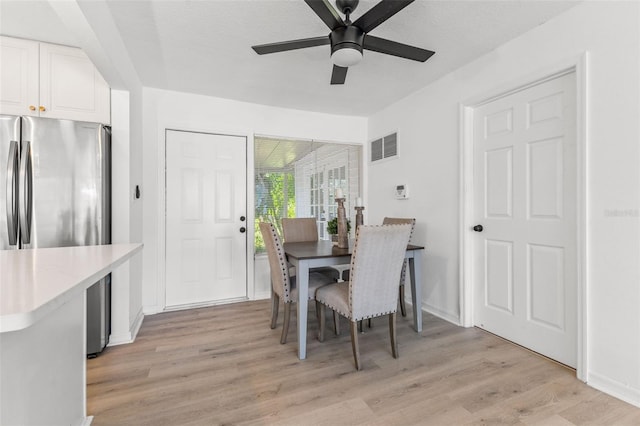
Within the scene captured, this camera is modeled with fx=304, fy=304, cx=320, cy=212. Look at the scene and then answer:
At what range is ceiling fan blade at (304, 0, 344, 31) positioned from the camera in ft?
5.11

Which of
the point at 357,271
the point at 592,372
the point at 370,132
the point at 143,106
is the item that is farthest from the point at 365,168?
the point at 592,372

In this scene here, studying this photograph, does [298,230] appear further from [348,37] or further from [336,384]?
[348,37]

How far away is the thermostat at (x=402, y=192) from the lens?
3.46 metres

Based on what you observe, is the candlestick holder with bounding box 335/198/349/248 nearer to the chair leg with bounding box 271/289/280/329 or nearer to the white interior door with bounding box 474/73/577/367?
the chair leg with bounding box 271/289/280/329

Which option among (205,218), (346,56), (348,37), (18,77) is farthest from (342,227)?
(18,77)

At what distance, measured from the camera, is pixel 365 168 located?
4.27 m

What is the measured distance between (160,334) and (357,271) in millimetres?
1900

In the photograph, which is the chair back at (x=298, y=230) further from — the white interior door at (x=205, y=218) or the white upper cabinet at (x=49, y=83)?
the white upper cabinet at (x=49, y=83)

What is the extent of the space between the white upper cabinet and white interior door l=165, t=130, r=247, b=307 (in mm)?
960

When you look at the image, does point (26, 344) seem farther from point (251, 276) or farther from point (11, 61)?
point (251, 276)

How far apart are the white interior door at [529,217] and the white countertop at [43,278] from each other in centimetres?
261

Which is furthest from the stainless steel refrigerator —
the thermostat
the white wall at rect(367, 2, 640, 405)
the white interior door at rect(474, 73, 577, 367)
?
the white wall at rect(367, 2, 640, 405)

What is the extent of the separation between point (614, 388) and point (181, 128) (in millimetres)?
4092

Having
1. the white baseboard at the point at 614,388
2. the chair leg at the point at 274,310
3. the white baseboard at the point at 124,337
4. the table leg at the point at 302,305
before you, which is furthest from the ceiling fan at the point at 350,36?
the white baseboard at the point at 124,337
